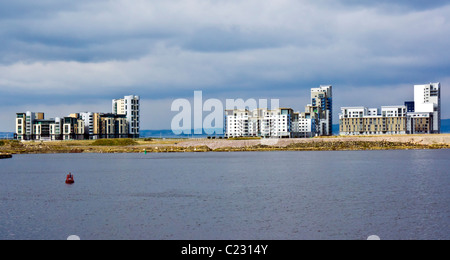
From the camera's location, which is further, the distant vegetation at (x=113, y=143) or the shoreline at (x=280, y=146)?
the distant vegetation at (x=113, y=143)

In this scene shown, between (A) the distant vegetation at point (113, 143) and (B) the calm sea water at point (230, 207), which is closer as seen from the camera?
(B) the calm sea water at point (230, 207)

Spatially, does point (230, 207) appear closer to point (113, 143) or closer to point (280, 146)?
point (280, 146)

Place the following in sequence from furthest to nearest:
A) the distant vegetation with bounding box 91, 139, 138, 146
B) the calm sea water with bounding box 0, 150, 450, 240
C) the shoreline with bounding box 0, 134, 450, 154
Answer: the distant vegetation with bounding box 91, 139, 138, 146 → the shoreline with bounding box 0, 134, 450, 154 → the calm sea water with bounding box 0, 150, 450, 240

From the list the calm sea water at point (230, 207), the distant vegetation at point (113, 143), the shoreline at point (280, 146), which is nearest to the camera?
the calm sea water at point (230, 207)

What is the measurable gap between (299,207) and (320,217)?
14.5 ft

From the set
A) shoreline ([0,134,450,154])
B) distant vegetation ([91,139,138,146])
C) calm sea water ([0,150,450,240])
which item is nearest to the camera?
calm sea water ([0,150,450,240])

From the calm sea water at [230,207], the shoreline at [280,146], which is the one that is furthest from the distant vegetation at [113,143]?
the calm sea water at [230,207]

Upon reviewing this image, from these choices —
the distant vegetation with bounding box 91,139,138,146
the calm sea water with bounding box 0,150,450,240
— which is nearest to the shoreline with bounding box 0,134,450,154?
the distant vegetation with bounding box 91,139,138,146

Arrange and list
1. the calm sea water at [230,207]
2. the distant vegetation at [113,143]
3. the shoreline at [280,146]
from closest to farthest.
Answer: the calm sea water at [230,207], the shoreline at [280,146], the distant vegetation at [113,143]

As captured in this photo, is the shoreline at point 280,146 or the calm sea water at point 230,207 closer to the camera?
the calm sea water at point 230,207

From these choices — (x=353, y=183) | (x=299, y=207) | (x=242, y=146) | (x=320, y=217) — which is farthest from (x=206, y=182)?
(x=242, y=146)

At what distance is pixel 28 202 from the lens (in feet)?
142

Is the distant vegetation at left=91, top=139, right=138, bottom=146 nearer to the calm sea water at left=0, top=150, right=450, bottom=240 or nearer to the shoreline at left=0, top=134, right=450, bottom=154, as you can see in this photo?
the shoreline at left=0, top=134, right=450, bottom=154

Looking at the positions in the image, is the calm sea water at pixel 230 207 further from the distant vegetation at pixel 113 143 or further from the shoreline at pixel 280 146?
the distant vegetation at pixel 113 143
